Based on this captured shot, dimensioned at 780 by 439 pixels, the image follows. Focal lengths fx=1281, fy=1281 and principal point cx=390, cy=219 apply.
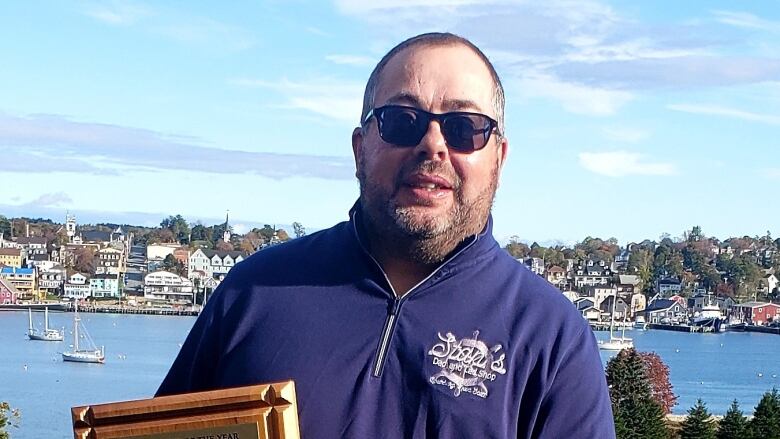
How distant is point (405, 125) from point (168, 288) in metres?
104

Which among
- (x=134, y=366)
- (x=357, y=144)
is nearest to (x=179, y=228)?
(x=134, y=366)

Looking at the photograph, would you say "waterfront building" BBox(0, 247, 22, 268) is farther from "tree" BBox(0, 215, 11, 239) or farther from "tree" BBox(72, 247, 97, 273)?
"tree" BBox(0, 215, 11, 239)

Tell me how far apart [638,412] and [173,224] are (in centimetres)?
11202

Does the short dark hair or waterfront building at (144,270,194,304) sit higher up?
the short dark hair

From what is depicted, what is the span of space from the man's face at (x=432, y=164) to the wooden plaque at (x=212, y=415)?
1.61ft

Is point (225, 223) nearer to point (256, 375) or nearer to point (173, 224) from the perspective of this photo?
point (173, 224)

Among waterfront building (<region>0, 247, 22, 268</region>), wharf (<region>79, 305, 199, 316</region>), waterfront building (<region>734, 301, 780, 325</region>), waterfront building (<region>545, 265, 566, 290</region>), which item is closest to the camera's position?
wharf (<region>79, 305, 199, 316</region>)

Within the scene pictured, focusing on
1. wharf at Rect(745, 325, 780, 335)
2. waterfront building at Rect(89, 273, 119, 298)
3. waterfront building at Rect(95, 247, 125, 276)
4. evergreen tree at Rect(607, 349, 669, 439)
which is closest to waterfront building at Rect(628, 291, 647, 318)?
wharf at Rect(745, 325, 780, 335)

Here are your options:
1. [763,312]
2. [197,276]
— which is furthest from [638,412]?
[763,312]

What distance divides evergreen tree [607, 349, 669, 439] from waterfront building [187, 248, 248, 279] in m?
72.6

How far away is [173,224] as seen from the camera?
134000 mm

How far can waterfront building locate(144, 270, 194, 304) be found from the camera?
337 ft

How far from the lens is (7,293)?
99.9 meters

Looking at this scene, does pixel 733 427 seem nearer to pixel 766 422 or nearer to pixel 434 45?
pixel 766 422
